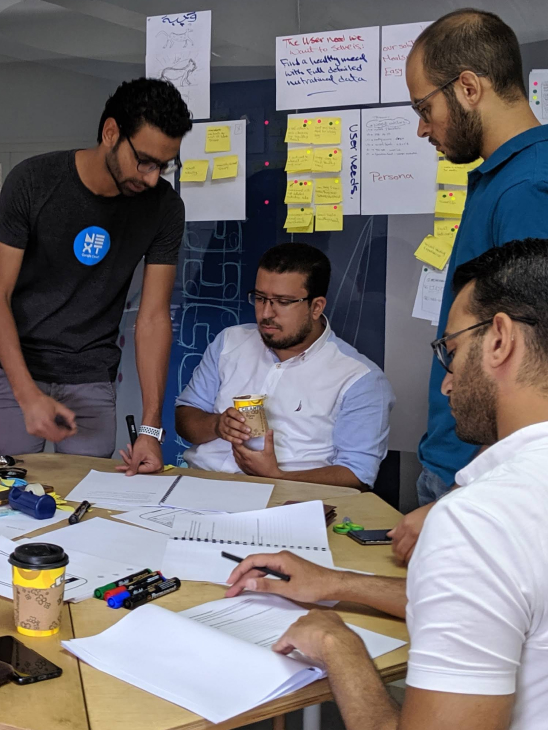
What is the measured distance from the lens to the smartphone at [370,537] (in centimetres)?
159

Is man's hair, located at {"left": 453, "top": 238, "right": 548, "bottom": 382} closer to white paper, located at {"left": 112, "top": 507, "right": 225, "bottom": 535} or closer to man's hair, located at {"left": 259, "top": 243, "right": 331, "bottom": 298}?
white paper, located at {"left": 112, "top": 507, "right": 225, "bottom": 535}

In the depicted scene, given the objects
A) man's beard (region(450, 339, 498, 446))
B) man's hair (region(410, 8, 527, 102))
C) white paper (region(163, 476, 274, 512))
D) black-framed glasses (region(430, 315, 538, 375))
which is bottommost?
white paper (region(163, 476, 274, 512))

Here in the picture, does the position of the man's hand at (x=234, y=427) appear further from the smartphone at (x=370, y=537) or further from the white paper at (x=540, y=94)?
the white paper at (x=540, y=94)

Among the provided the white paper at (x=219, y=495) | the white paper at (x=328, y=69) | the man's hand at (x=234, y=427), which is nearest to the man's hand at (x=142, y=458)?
the white paper at (x=219, y=495)

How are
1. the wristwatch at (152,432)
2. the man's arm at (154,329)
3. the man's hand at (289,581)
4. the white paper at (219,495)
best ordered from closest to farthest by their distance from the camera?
the man's hand at (289,581) → the white paper at (219,495) → the wristwatch at (152,432) → the man's arm at (154,329)

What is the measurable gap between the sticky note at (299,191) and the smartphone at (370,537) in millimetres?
1795

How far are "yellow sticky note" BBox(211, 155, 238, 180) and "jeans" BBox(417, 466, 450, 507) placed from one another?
1674mm

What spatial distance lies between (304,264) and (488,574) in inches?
78.4

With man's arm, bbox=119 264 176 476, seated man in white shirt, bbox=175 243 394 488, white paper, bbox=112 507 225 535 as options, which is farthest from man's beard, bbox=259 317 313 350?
white paper, bbox=112 507 225 535

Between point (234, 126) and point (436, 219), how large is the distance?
91cm

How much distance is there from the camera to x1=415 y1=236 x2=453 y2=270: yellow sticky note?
2967 mm

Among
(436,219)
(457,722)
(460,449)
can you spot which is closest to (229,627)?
(457,722)

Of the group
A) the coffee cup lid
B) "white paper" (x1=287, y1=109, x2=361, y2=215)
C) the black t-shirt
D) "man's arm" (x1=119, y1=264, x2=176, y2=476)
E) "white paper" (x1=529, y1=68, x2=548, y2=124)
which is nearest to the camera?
the coffee cup lid

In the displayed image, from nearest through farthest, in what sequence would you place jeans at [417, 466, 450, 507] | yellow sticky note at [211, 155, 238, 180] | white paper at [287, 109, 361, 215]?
1. jeans at [417, 466, 450, 507]
2. white paper at [287, 109, 361, 215]
3. yellow sticky note at [211, 155, 238, 180]
